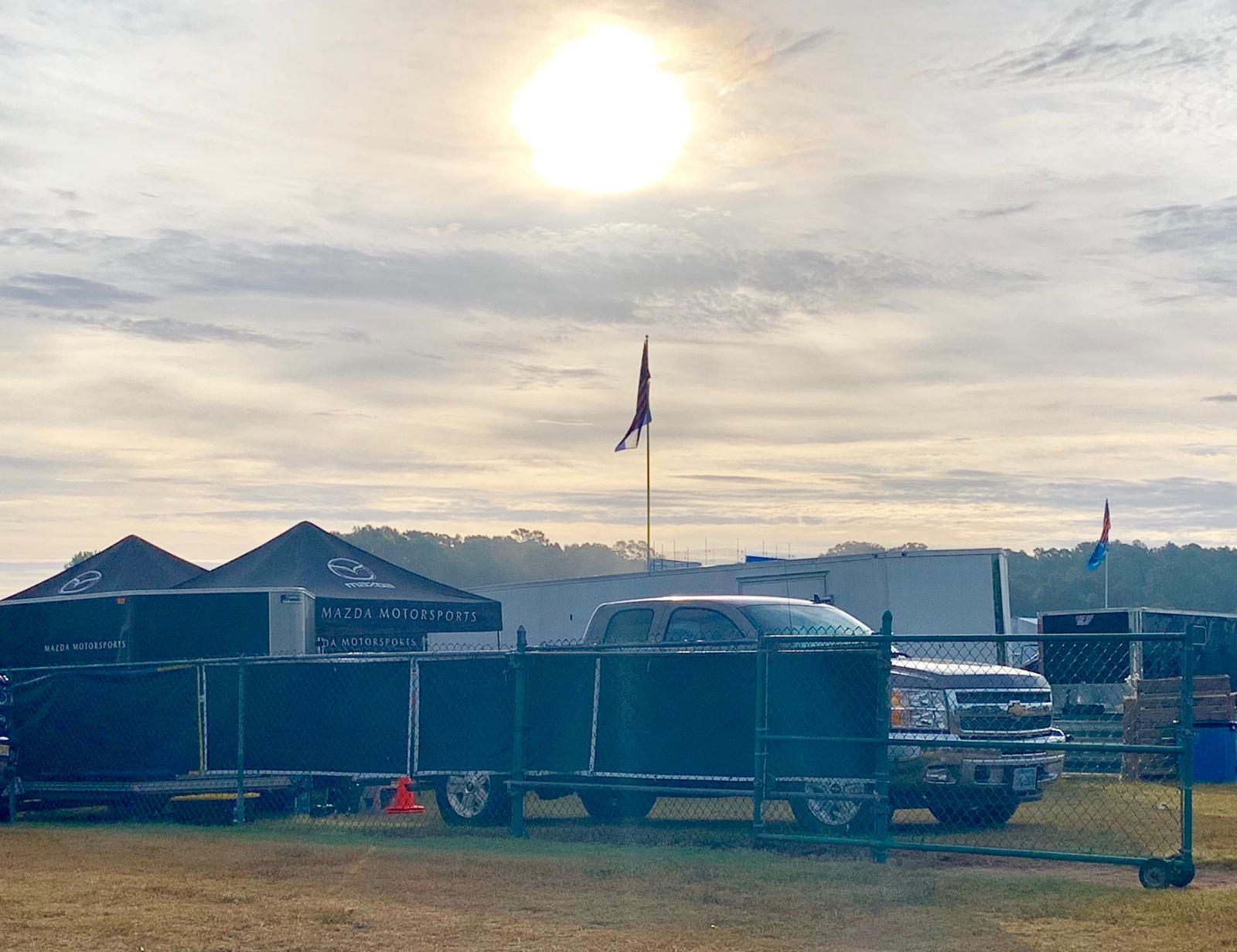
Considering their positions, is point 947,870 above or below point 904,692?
below

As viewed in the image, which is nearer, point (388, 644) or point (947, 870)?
point (947, 870)

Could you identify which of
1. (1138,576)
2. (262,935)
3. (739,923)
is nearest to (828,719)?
(739,923)

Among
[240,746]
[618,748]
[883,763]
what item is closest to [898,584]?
[618,748]

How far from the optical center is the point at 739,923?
8.34 metres

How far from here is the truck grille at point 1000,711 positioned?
39.9ft

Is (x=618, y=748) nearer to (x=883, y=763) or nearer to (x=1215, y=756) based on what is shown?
(x=883, y=763)

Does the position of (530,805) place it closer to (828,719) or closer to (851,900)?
(828,719)

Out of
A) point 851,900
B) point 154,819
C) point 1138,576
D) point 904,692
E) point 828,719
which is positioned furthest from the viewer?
point 1138,576

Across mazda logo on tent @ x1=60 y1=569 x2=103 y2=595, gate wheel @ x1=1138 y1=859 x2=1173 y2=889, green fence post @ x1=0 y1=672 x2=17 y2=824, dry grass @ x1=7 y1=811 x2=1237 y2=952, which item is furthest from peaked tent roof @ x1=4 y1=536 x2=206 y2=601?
gate wheel @ x1=1138 y1=859 x2=1173 y2=889

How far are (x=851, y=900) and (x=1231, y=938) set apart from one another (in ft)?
7.09

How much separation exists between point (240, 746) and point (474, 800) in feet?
7.87

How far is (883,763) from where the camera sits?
10.5 metres

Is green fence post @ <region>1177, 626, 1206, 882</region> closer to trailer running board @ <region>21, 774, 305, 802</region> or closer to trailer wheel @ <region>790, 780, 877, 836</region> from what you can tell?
trailer wheel @ <region>790, 780, 877, 836</region>

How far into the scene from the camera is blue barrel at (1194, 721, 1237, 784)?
1942 cm
